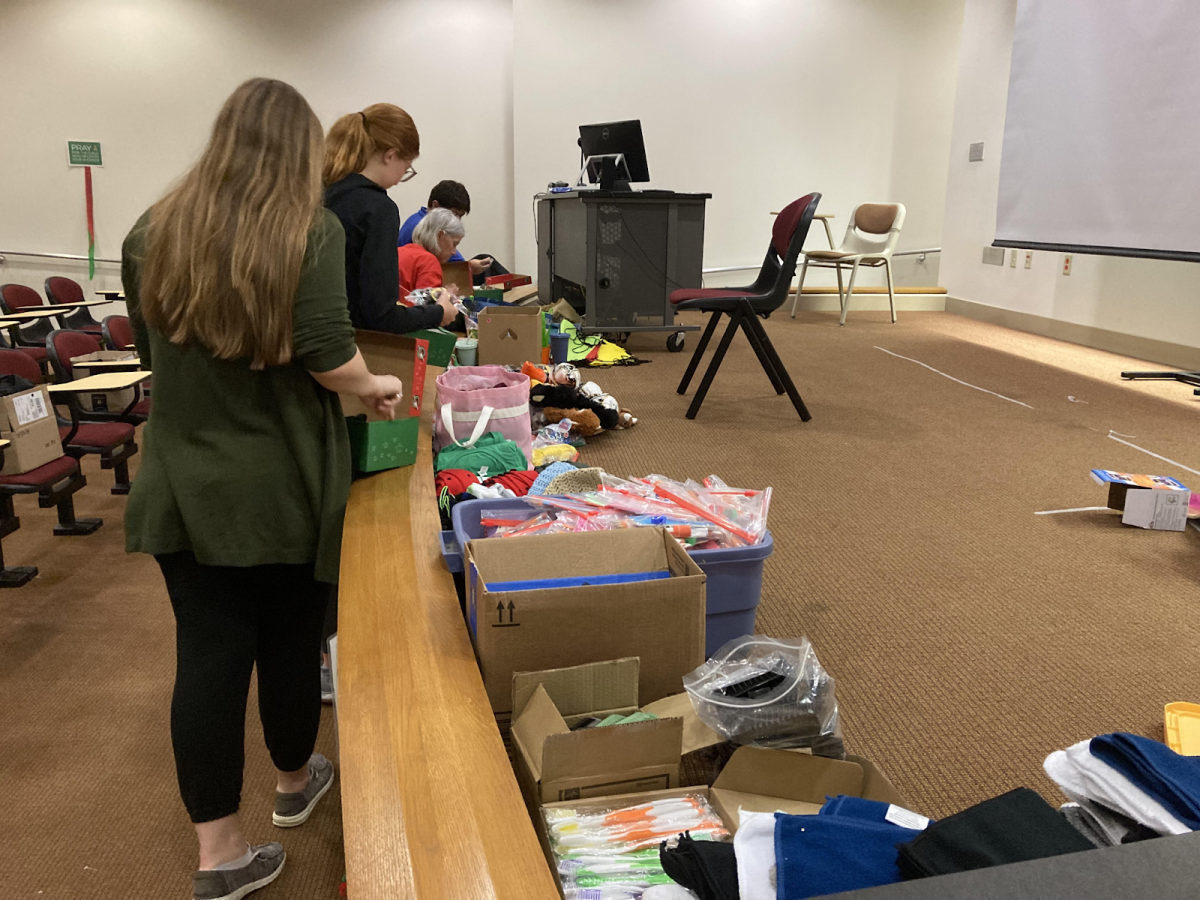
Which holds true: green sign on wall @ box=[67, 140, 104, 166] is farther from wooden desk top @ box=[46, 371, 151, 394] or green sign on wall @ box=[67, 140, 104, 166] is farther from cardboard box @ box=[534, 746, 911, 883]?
cardboard box @ box=[534, 746, 911, 883]

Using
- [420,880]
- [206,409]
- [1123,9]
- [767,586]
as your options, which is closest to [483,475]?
[767,586]

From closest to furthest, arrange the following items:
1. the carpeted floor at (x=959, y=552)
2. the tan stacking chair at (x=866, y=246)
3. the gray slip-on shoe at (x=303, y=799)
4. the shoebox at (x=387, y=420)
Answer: the gray slip-on shoe at (x=303, y=799)
the carpeted floor at (x=959, y=552)
the shoebox at (x=387, y=420)
the tan stacking chair at (x=866, y=246)

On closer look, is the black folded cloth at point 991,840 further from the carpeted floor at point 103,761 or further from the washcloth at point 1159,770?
the carpeted floor at point 103,761

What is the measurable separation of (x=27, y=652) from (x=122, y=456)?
1.46m

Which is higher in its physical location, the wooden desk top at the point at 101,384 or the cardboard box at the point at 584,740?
the wooden desk top at the point at 101,384

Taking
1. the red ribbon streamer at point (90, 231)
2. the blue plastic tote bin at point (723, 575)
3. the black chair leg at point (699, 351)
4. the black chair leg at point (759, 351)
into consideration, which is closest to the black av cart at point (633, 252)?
the black chair leg at point (699, 351)

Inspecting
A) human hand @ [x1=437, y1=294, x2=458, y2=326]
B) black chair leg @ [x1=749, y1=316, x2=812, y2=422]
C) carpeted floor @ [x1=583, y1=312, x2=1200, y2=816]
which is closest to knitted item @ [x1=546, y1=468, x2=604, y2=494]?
carpeted floor @ [x1=583, y1=312, x2=1200, y2=816]

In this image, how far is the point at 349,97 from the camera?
27.0ft

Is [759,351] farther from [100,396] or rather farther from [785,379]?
[100,396]

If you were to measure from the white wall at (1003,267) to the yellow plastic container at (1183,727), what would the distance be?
4595mm

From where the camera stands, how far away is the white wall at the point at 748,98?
8.19 meters

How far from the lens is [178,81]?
8047 millimetres

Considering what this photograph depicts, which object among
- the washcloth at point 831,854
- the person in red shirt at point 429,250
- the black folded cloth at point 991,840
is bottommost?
the washcloth at point 831,854

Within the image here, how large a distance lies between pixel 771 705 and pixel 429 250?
3.41 metres
